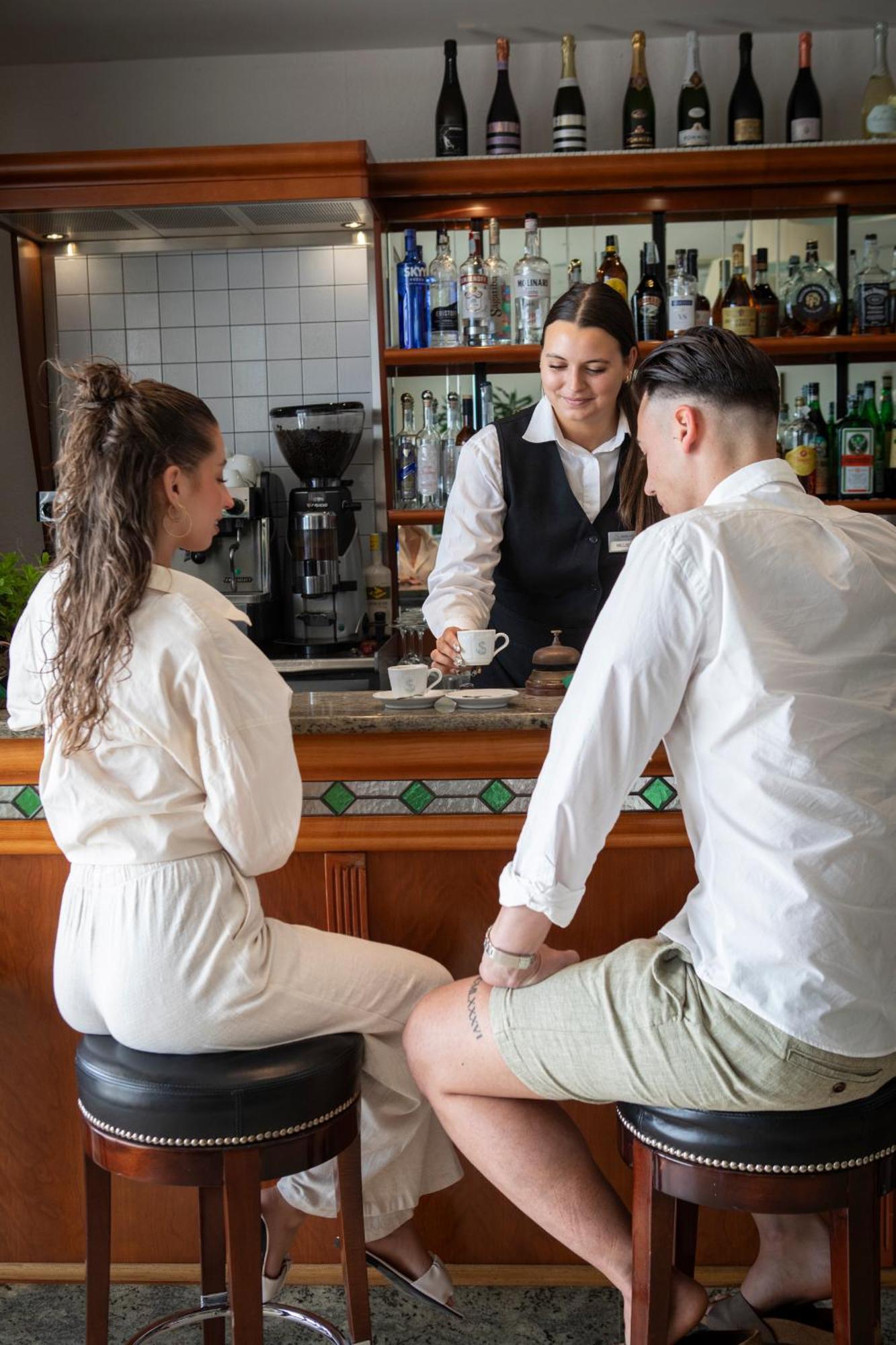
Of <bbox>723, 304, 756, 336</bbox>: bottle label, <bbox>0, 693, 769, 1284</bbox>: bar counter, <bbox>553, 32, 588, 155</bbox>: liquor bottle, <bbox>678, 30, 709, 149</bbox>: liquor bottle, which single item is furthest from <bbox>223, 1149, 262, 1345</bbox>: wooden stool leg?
<bbox>678, 30, 709, 149</bbox>: liquor bottle

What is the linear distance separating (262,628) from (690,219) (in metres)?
1.85

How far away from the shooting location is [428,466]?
3945mm

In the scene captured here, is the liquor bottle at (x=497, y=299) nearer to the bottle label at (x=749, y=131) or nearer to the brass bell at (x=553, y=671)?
the bottle label at (x=749, y=131)

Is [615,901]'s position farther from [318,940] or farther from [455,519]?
[455,519]

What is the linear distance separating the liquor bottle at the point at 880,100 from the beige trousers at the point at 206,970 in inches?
128

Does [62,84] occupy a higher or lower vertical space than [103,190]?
higher

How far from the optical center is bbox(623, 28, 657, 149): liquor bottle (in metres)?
3.92

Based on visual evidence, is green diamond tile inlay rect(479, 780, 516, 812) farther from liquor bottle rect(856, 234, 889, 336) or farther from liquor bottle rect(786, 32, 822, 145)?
liquor bottle rect(786, 32, 822, 145)

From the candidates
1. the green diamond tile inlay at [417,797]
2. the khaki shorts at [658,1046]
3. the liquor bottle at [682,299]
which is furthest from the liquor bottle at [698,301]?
the khaki shorts at [658,1046]

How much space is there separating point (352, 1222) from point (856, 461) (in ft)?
9.64

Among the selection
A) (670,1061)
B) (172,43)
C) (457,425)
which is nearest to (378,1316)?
(670,1061)

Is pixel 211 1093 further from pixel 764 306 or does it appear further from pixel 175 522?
pixel 764 306

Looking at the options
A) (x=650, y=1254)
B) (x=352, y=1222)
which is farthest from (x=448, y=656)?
(x=650, y=1254)

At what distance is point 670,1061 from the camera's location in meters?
1.38
